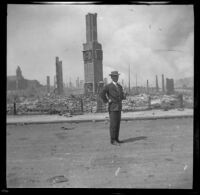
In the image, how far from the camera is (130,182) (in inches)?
178

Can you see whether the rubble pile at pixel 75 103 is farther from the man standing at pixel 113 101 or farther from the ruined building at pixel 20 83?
the ruined building at pixel 20 83

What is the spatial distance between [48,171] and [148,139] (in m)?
2.79

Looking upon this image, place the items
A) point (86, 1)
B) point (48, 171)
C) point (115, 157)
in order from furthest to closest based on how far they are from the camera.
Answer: point (115, 157), point (48, 171), point (86, 1)

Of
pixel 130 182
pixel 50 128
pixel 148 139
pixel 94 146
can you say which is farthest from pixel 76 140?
pixel 130 182

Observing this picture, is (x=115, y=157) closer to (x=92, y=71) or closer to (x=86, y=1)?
(x=92, y=71)

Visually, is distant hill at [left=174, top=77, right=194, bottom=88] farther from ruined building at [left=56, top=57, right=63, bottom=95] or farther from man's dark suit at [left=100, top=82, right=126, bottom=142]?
ruined building at [left=56, top=57, right=63, bottom=95]

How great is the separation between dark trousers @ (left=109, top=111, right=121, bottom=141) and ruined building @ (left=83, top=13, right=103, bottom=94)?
799 mm

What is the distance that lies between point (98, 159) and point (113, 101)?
1.41 meters

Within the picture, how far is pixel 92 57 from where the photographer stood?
509 cm

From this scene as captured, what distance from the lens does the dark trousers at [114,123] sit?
230 inches

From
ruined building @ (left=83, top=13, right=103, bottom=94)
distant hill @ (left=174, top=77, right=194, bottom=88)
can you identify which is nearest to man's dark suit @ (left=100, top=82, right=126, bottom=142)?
ruined building @ (left=83, top=13, right=103, bottom=94)

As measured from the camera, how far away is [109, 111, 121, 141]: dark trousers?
585cm

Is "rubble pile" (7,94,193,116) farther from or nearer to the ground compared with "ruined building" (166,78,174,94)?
nearer to the ground

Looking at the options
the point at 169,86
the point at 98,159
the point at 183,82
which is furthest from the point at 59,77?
the point at 183,82
